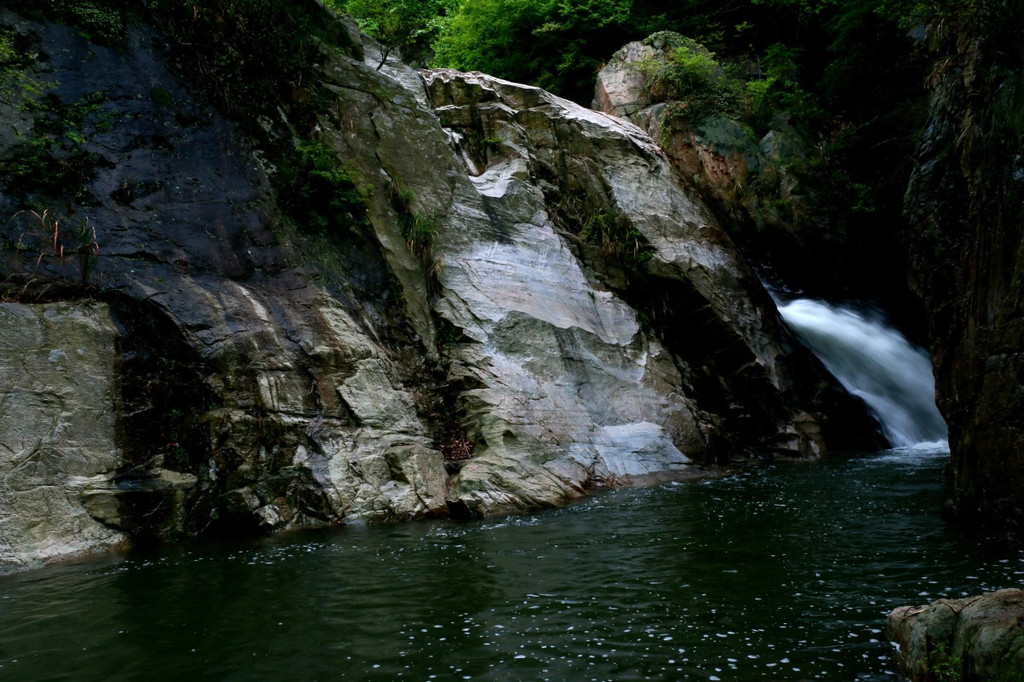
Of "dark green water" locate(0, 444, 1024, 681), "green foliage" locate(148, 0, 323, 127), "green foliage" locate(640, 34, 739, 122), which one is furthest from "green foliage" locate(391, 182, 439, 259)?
"green foliage" locate(640, 34, 739, 122)

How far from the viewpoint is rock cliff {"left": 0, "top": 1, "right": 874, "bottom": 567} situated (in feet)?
30.5

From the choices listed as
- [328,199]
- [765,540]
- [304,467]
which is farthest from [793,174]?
[304,467]

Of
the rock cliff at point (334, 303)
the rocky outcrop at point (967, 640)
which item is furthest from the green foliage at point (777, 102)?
the rocky outcrop at point (967, 640)

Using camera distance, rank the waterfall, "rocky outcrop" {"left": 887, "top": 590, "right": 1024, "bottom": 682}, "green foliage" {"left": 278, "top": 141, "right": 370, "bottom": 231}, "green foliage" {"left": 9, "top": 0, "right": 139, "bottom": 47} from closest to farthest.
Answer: "rocky outcrop" {"left": 887, "top": 590, "right": 1024, "bottom": 682}
"green foliage" {"left": 9, "top": 0, "right": 139, "bottom": 47}
"green foliage" {"left": 278, "top": 141, "right": 370, "bottom": 231}
the waterfall

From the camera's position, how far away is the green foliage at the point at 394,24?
16828 mm

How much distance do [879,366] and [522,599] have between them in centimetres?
1442

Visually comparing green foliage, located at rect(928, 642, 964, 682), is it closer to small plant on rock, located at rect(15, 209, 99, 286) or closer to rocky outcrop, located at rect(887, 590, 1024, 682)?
rocky outcrop, located at rect(887, 590, 1024, 682)

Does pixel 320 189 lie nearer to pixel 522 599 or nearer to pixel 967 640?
pixel 522 599

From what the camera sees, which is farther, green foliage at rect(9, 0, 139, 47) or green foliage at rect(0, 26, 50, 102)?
green foliage at rect(9, 0, 139, 47)

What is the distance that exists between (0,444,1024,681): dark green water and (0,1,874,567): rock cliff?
1344 mm

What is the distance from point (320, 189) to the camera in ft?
43.1

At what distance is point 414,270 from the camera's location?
44.9 feet

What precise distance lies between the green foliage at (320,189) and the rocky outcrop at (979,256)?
963 centimetres

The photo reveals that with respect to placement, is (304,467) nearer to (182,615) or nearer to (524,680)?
(182,615)
